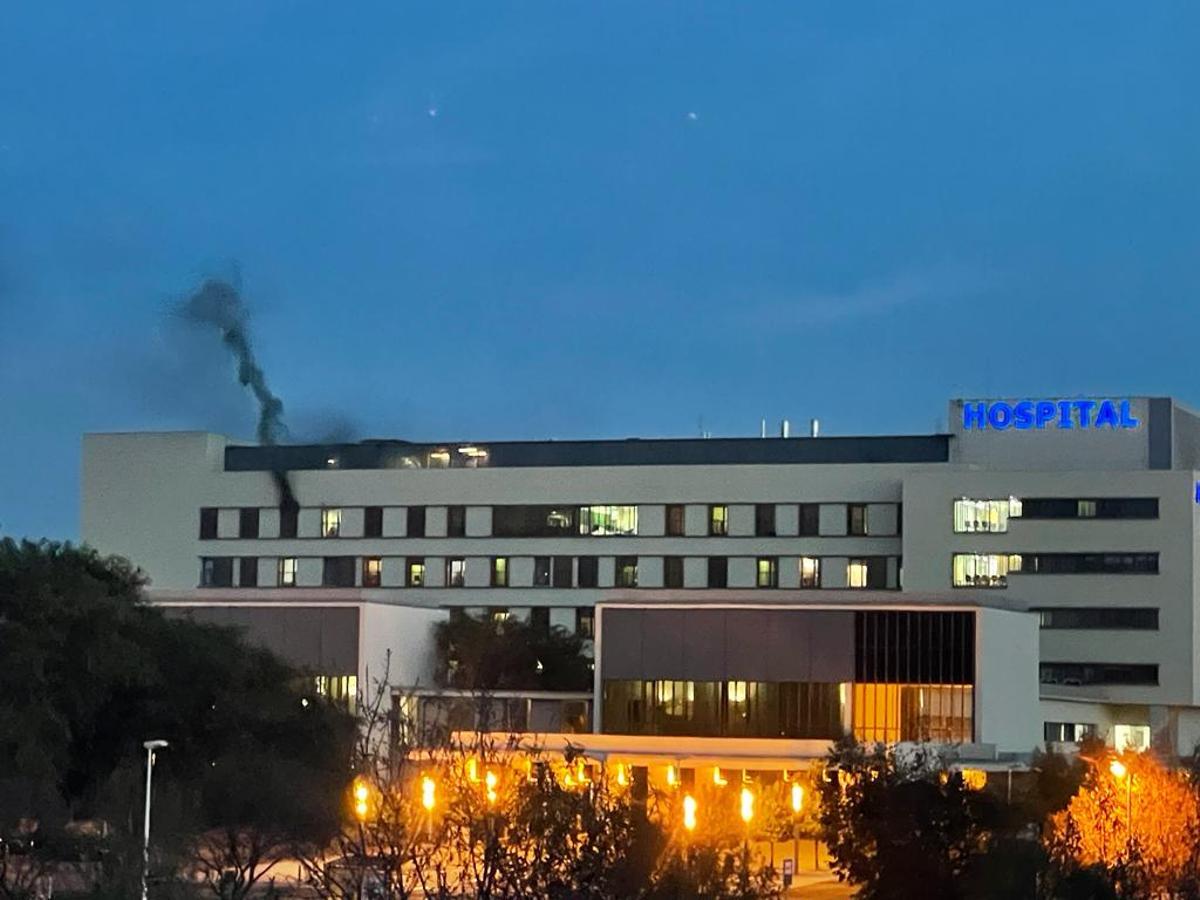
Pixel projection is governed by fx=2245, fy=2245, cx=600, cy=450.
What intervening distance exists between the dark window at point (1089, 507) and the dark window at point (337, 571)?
36.6 m

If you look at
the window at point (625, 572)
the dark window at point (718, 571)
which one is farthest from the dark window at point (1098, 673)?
the window at point (625, 572)

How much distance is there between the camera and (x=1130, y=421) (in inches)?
4390

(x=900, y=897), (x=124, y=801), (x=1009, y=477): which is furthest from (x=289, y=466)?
(x=900, y=897)

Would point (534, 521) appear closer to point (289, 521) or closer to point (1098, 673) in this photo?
point (289, 521)

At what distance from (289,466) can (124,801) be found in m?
67.0

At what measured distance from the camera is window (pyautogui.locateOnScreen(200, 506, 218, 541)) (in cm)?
12331

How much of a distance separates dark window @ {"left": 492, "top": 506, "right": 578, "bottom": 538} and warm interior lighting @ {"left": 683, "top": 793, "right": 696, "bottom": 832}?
7431cm

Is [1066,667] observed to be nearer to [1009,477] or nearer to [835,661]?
[1009,477]

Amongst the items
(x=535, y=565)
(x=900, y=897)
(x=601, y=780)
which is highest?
(x=535, y=565)

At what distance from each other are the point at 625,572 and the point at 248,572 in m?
21.4

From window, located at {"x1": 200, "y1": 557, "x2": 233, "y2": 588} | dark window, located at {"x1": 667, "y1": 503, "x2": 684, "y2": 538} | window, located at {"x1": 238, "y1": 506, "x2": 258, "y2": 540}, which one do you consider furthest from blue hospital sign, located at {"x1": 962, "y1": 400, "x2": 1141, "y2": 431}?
window, located at {"x1": 200, "y1": 557, "x2": 233, "y2": 588}

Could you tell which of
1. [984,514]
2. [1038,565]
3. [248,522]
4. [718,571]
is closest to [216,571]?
[248,522]

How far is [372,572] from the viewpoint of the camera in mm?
121625

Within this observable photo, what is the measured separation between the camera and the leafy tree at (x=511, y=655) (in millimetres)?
100812
